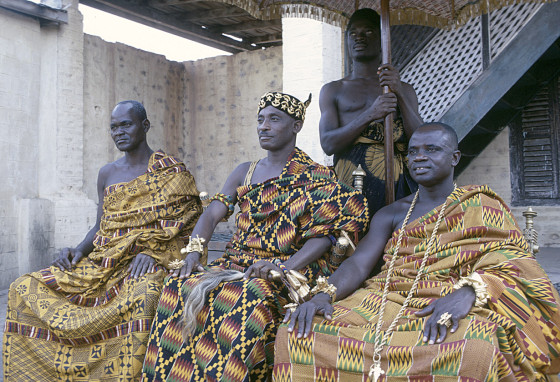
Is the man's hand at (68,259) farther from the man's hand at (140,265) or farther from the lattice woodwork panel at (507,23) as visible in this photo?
the lattice woodwork panel at (507,23)

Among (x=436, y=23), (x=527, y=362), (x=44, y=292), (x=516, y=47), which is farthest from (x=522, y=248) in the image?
(x=516, y=47)

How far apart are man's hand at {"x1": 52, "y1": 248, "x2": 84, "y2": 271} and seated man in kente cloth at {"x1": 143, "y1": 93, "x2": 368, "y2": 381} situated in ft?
3.35

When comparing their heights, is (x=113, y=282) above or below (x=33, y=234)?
below

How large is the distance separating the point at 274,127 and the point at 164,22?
7.68m

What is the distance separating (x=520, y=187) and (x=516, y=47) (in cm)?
236

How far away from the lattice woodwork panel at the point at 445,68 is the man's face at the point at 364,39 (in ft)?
9.38

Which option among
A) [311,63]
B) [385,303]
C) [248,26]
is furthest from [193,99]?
[385,303]

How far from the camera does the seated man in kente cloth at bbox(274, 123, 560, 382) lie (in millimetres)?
2266

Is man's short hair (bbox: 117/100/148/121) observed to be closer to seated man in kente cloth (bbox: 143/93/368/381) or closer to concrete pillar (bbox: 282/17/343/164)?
seated man in kente cloth (bbox: 143/93/368/381)

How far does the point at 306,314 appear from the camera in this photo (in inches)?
102

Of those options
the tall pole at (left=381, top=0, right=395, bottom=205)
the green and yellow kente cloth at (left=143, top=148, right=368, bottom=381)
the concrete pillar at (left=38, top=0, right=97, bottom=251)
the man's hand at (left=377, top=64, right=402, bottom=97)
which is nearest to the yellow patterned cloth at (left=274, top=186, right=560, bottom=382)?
the green and yellow kente cloth at (left=143, top=148, right=368, bottom=381)

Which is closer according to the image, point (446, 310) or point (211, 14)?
point (446, 310)

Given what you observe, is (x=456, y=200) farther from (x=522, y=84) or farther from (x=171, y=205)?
(x=522, y=84)

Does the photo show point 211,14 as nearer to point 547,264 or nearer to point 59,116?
point 59,116
